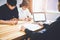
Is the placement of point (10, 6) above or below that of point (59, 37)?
above

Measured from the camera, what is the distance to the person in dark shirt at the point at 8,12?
2.11 metres

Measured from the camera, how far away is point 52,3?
3.25 m

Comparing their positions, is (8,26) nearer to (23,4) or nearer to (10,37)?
(10,37)

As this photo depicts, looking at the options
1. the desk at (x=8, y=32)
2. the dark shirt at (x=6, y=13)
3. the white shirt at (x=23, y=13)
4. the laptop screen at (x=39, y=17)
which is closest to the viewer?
the desk at (x=8, y=32)

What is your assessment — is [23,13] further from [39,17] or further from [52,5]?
[52,5]

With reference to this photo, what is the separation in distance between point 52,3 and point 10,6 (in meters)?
1.39

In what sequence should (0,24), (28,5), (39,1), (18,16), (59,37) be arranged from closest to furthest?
(59,37), (0,24), (18,16), (28,5), (39,1)

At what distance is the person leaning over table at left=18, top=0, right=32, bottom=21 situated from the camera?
2.60 m

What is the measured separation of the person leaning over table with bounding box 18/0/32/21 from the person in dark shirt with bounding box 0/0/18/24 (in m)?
0.24

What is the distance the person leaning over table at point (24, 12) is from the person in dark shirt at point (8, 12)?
236 mm

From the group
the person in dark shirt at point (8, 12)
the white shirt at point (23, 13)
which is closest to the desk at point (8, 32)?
the person in dark shirt at point (8, 12)

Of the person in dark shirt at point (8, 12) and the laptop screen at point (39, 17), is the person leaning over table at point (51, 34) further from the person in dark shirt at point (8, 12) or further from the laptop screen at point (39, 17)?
the laptop screen at point (39, 17)

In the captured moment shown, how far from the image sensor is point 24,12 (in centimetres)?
272

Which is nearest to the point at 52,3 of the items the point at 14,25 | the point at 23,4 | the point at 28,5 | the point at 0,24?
the point at 28,5
